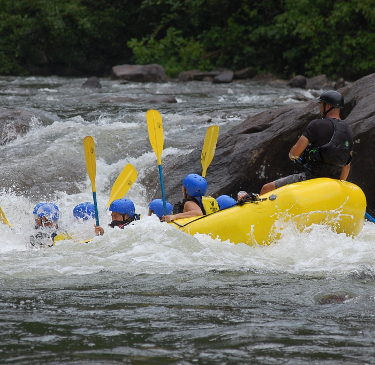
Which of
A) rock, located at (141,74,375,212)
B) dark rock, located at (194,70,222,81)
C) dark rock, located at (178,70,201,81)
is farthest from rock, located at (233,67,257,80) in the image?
rock, located at (141,74,375,212)

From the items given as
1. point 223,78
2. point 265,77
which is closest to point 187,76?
point 223,78

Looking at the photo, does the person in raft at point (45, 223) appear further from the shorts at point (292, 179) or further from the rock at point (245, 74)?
the rock at point (245, 74)

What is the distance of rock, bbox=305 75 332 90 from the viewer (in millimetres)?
17000

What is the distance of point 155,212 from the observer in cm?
611

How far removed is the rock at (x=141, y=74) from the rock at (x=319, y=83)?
4584mm

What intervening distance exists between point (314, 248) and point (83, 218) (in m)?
2.54

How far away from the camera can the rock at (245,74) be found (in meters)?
19.9

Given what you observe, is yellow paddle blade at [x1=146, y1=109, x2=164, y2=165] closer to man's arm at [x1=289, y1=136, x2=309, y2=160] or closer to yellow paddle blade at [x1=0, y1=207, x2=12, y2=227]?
man's arm at [x1=289, y1=136, x2=309, y2=160]

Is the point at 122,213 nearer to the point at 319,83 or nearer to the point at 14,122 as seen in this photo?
the point at 14,122

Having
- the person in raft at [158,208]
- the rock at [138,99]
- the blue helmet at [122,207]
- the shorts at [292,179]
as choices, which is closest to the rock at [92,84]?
the rock at [138,99]

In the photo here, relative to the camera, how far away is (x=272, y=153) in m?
7.06

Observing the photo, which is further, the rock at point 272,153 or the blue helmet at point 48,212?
the rock at point 272,153

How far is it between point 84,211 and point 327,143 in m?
2.64

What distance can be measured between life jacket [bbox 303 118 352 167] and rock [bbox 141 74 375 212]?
4.76ft
